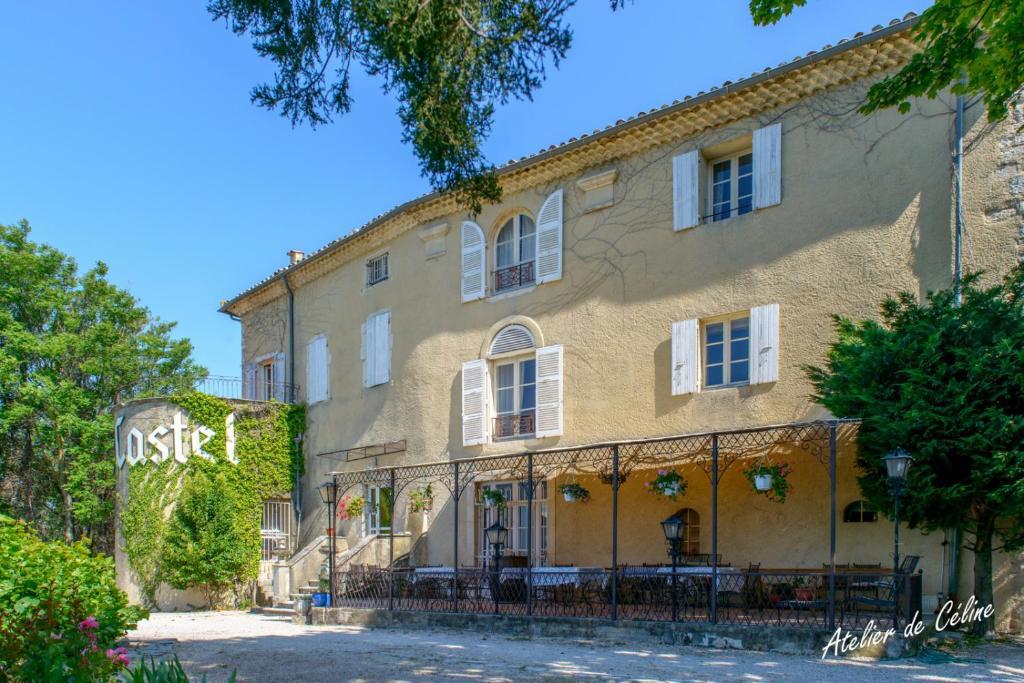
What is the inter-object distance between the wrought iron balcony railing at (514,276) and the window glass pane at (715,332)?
3.85 m

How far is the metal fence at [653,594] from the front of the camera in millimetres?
11680

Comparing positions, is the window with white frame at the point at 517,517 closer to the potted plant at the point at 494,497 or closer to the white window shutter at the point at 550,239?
the potted plant at the point at 494,497

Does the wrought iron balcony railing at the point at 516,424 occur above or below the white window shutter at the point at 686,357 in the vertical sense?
below

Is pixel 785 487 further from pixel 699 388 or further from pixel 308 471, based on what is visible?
pixel 308 471

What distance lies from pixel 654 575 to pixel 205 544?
1065cm

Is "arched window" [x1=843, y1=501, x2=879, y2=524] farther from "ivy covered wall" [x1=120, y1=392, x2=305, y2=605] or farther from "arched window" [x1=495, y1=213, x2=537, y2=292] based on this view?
"ivy covered wall" [x1=120, y1=392, x2=305, y2=605]

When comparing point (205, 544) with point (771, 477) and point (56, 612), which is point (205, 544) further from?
point (56, 612)

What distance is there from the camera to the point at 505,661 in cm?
1053

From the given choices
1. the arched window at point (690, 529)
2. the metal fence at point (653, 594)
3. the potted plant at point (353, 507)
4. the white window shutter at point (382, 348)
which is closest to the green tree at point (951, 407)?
the metal fence at point (653, 594)

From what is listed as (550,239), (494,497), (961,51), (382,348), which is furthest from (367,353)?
(961,51)

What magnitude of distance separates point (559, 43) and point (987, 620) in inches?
323

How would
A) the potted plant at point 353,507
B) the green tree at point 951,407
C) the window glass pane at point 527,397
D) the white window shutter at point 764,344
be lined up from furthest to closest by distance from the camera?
the potted plant at point 353,507, the window glass pane at point 527,397, the white window shutter at point 764,344, the green tree at point 951,407

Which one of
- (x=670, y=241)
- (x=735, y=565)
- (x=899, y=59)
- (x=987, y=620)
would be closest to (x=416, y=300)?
(x=670, y=241)

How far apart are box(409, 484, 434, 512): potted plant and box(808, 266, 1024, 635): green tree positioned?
8943 mm
